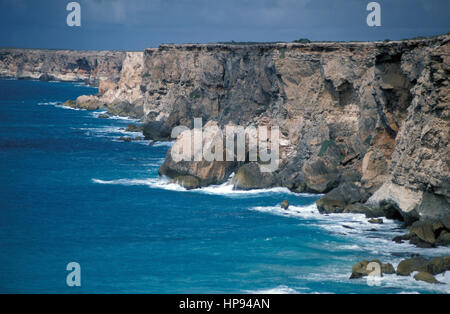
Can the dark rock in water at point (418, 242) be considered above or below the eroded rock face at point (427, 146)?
below

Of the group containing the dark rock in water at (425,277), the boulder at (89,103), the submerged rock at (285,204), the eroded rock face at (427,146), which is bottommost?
the dark rock in water at (425,277)

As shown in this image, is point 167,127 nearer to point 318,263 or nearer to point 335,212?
point 335,212

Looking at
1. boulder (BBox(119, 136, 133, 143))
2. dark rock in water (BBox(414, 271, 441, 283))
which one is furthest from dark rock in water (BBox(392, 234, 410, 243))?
boulder (BBox(119, 136, 133, 143))

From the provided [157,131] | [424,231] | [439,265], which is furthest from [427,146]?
[157,131]

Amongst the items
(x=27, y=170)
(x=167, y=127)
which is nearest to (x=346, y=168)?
(x=27, y=170)

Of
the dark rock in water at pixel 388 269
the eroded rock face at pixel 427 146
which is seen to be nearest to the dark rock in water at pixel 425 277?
the dark rock in water at pixel 388 269

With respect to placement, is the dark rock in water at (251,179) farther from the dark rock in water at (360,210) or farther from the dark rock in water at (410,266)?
the dark rock in water at (410,266)
